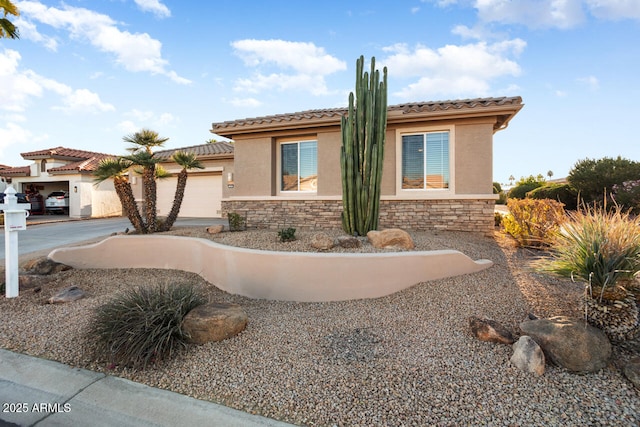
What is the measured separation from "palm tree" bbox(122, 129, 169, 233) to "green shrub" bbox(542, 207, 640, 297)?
9.08m

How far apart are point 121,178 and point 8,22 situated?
5184 mm

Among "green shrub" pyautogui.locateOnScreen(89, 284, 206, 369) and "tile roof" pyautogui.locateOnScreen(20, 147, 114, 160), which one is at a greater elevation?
"tile roof" pyautogui.locateOnScreen(20, 147, 114, 160)

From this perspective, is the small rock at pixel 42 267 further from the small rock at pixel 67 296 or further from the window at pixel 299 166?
the window at pixel 299 166

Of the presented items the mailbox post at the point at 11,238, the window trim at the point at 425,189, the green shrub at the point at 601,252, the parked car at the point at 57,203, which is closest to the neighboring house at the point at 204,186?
the parked car at the point at 57,203

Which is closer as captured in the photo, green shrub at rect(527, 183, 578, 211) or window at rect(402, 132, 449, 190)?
window at rect(402, 132, 449, 190)

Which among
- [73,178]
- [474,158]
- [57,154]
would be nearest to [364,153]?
[474,158]

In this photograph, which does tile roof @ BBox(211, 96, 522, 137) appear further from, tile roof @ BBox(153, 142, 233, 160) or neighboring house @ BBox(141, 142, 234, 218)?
neighboring house @ BBox(141, 142, 234, 218)

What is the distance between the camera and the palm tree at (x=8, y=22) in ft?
27.1

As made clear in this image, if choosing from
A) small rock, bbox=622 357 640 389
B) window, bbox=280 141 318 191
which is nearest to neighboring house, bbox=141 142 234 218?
window, bbox=280 141 318 191

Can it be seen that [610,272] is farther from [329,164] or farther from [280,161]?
[280,161]

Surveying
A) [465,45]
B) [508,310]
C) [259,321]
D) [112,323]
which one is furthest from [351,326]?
[465,45]

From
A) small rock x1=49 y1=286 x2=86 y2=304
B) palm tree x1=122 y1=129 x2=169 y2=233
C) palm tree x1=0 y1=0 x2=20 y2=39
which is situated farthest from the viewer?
palm tree x1=122 y1=129 x2=169 y2=233

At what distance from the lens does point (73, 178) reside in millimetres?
19891

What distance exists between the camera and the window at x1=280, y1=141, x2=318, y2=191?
34.7ft
